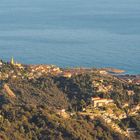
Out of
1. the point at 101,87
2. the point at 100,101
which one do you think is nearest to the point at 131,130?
the point at 100,101

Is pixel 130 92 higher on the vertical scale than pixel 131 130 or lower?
higher

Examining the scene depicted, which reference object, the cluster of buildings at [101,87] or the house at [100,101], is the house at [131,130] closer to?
the house at [100,101]

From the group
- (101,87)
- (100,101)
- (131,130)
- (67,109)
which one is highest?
(101,87)

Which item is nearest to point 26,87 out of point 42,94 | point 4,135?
point 42,94

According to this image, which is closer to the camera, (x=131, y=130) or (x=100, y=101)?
(x=131, y=130)

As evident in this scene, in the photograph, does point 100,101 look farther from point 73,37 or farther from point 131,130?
point 73,37

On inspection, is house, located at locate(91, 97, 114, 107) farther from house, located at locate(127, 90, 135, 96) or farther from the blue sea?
the blue sea

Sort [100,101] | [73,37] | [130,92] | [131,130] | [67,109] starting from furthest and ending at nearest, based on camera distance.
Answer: [73,37]
[130,92]
[100,101]
[67,109]
[131,130]
